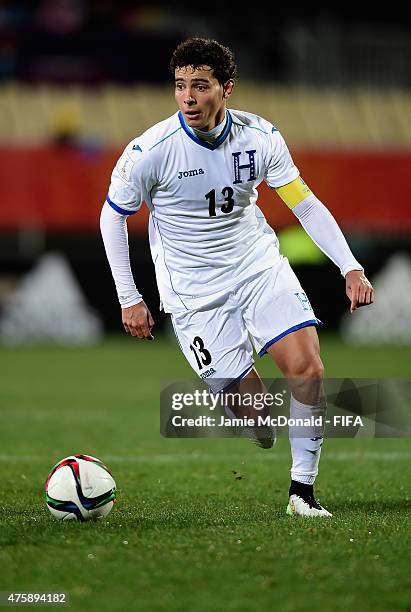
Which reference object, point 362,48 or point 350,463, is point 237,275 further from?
point 362,48

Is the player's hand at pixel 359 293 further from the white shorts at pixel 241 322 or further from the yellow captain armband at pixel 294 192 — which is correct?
the yellow captain armband at pixel 294 192

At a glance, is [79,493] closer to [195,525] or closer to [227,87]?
[195,525]

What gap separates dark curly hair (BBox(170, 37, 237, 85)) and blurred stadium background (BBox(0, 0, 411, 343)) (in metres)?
10.6

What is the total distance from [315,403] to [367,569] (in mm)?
1330

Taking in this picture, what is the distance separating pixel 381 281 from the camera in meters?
16.8

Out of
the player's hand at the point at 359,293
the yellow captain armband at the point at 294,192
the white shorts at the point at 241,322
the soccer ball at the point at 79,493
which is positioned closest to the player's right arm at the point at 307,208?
the yellow captain armband at the point at 294,192

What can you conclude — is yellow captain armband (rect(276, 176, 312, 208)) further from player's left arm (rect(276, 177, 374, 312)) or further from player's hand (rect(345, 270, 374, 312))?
player's hand (rect(345, 270, 374, 312))

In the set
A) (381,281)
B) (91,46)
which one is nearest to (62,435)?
(381,281)

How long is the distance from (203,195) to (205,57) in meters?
0.65

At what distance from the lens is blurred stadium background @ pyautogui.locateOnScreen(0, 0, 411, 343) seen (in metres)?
16.1

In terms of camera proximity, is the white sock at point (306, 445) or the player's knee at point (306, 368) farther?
the white sock at point (306, 445)

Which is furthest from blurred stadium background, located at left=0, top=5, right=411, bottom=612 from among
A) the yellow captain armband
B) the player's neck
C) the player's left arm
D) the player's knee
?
the player's neck

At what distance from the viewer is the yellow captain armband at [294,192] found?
536 centimetres

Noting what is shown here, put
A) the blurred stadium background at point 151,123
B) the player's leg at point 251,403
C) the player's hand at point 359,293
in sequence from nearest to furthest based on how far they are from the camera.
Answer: the player's hand at point 359,293 → the player's leg at point 251,403 → the blurred stadium background at point 151,123
